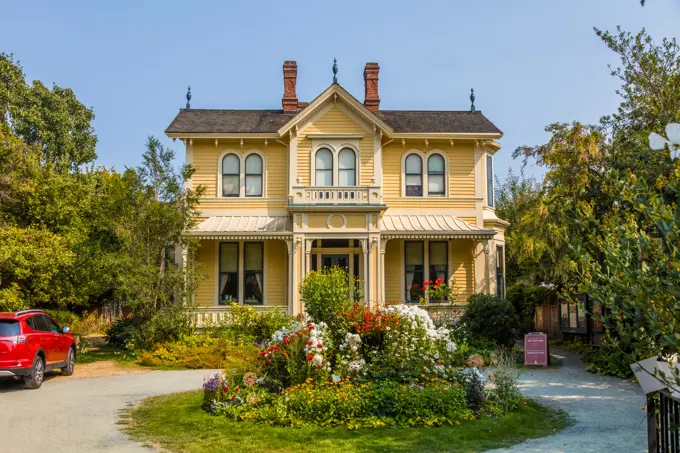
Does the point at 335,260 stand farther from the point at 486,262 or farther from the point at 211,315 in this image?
the point at 486,262

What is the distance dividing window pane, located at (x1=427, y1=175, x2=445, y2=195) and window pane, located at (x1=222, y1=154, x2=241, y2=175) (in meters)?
7.60

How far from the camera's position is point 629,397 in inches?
515

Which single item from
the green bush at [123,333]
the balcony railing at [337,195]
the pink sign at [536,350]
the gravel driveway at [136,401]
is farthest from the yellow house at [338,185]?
the gravel driveway at [136,401]

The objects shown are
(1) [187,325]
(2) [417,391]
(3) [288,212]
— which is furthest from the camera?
(3) [288,212]

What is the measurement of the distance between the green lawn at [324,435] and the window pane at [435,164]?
1534 cm

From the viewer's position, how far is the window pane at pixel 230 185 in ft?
82.8

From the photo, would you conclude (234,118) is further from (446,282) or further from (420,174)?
(446,282)

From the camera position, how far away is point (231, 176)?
25250mm

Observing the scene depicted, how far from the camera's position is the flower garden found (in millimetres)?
10320

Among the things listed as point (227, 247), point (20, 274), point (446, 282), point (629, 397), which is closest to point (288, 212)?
point (227, 247)

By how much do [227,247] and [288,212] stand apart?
2.91m

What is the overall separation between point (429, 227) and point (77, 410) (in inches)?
589

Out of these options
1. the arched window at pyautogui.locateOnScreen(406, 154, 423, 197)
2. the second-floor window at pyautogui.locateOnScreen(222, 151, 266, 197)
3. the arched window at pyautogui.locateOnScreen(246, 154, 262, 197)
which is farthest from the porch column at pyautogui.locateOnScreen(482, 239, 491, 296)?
the arched window at pyautogui.locateOnScreen(246, 154, 262, 197)

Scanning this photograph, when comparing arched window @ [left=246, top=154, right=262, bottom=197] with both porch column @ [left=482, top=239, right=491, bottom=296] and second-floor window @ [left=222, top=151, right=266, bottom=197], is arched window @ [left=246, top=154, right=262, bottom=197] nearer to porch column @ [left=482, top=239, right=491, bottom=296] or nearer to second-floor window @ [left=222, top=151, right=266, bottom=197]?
second-floor window @ [left=222, top=151, right=266, bottom=197]
